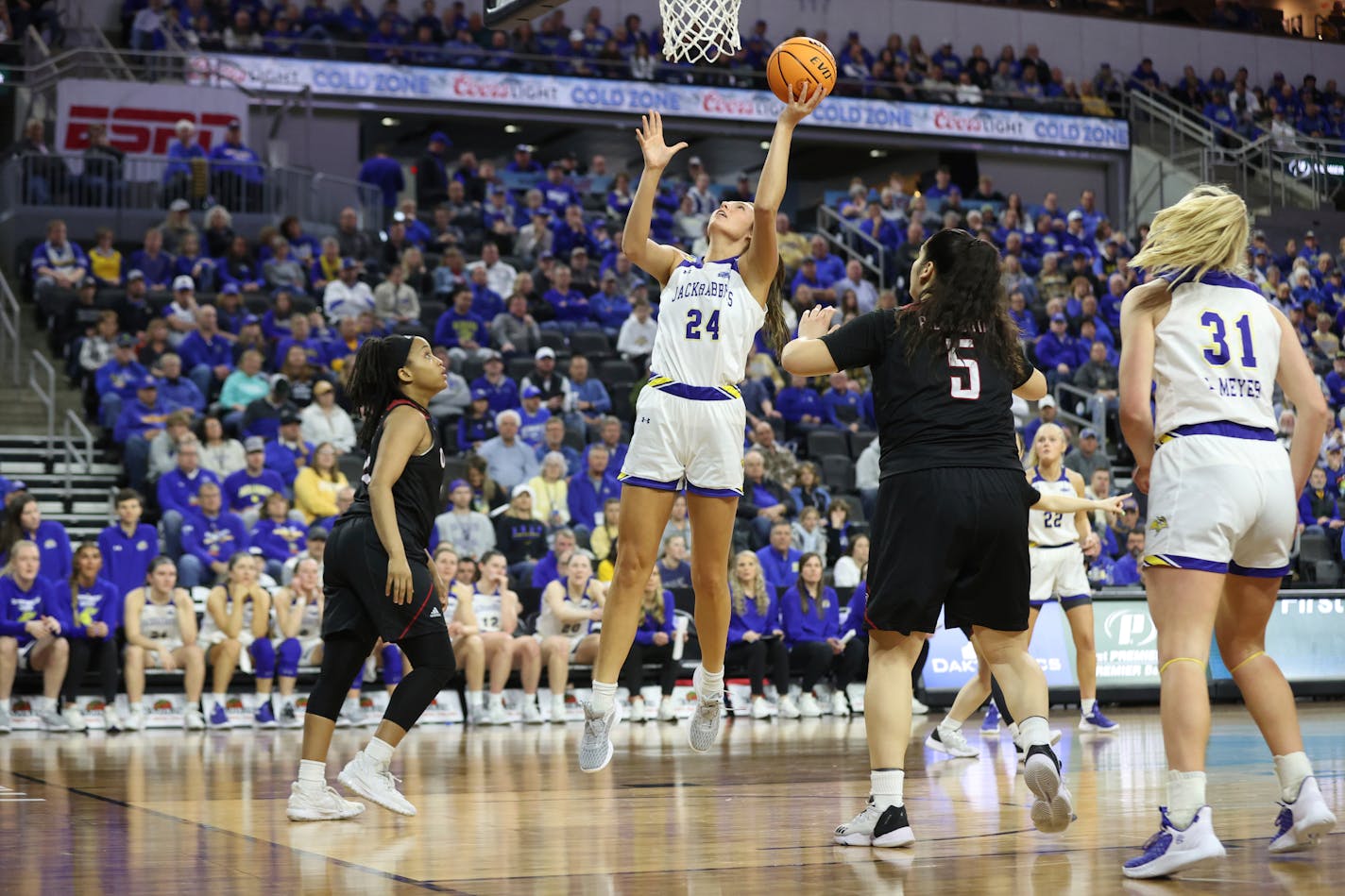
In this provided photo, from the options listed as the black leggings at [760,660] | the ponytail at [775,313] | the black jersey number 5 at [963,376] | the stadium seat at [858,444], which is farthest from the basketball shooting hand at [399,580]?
the stadium seat at [858,444]

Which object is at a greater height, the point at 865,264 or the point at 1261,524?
the point at 865,264

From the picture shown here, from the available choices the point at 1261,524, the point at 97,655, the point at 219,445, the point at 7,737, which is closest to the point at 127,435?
the point at 219,445

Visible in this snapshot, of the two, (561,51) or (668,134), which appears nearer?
(561,51)

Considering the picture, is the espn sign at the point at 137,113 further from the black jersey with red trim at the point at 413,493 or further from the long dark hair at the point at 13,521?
the black jersey with red trim at the point at 413,493

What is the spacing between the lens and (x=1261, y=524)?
210 inches

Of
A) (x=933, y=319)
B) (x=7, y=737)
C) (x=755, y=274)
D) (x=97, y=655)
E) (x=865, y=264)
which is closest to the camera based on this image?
(x=933, y=319)

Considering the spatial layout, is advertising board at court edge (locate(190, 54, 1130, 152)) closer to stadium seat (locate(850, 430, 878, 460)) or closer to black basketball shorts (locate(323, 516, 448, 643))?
stadium seat (locate(850, 430, 878, 460))

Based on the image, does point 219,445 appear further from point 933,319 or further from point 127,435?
point 933,319

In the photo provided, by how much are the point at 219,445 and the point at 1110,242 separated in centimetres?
1702

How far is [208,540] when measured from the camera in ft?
45.6

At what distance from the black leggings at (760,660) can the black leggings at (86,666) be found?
17.4ft

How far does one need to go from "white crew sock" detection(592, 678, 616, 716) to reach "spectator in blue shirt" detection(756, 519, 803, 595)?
7.75 m

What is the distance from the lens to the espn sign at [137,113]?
71.4 ft

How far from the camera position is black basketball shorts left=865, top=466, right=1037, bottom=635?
5.57 m
